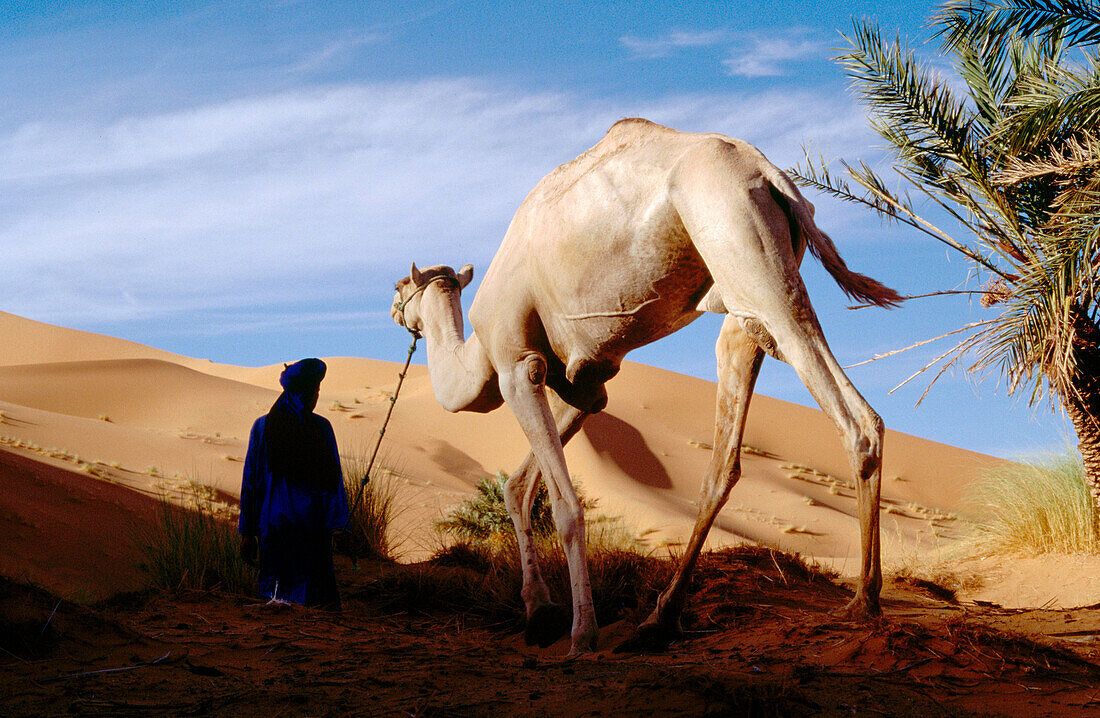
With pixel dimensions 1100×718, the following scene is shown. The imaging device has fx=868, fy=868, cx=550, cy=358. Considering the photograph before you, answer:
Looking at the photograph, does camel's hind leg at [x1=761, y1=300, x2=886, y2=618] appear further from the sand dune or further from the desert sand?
the sand dune

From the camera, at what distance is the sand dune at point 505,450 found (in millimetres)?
16688

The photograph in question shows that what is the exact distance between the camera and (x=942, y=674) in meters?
3.79

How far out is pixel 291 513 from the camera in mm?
6562

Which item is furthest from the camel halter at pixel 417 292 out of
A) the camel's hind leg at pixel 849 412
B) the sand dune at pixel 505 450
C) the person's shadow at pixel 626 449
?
the person's shadow at pixel 626 449

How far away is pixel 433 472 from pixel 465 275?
1554cm

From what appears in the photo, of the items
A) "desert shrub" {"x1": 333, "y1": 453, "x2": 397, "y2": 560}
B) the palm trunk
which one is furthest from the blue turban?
the palm trunk

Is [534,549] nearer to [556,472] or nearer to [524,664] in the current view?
[556,472]

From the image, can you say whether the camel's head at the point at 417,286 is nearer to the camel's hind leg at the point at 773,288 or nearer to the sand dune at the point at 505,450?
the camel's hind leg at the point at 773,288

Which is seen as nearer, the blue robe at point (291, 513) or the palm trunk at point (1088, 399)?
the blue robe at point (291, 513)

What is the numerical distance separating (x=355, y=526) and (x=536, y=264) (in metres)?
5.05

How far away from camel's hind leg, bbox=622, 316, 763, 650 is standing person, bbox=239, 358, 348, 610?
2.79 meters

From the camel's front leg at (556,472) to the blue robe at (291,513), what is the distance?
65.8 inches

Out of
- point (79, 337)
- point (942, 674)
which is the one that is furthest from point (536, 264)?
point (79, 337)

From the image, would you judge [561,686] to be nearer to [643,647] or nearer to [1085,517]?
[643,647]
